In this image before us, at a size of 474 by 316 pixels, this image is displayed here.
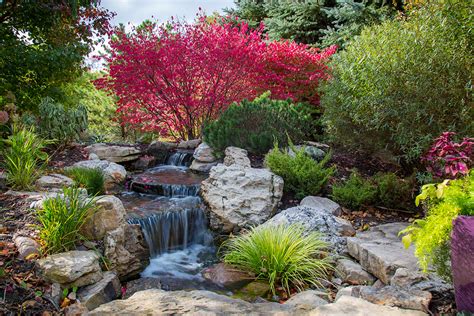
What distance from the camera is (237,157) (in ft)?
20.1

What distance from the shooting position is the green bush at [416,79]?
4.22 meters

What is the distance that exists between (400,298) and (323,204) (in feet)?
9.02

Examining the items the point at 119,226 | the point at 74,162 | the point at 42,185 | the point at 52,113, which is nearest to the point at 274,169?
the point at 119,226

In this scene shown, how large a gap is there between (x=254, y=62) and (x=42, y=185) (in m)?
5.28

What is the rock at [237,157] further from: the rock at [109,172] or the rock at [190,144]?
the rock at [190,144]

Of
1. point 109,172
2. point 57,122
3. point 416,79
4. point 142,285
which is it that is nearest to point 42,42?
point 57,122

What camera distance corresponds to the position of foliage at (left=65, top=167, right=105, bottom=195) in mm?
5164

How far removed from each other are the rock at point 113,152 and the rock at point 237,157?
7.81 feet

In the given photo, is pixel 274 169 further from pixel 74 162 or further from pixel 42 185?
pixel 74 162

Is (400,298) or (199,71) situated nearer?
(400,298)

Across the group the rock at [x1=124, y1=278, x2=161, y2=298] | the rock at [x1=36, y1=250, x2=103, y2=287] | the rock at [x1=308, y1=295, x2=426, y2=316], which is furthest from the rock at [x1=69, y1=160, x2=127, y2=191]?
the rock at [x1=308, y1=295, x2=426, y2=316]

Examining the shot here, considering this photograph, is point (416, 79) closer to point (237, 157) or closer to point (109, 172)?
point (237, 157)

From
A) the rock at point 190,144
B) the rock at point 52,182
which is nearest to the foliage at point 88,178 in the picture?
the rock at point 52,182

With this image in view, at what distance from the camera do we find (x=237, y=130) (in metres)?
6.75
